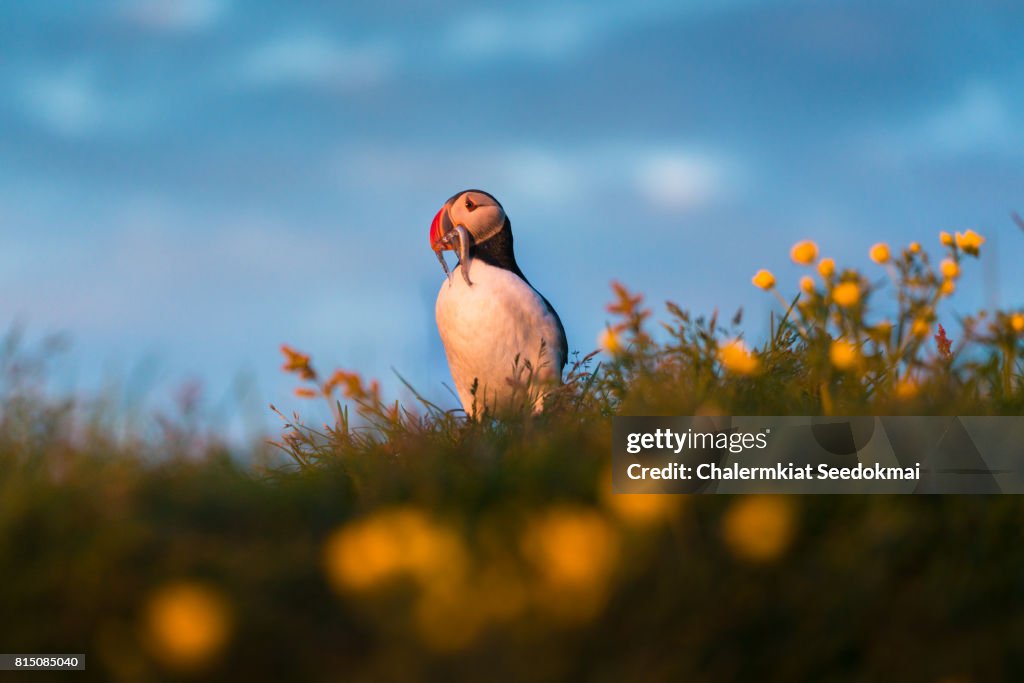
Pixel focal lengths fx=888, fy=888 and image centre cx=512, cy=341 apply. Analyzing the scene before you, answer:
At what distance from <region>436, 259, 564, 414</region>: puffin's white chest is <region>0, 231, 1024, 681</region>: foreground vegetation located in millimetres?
2360

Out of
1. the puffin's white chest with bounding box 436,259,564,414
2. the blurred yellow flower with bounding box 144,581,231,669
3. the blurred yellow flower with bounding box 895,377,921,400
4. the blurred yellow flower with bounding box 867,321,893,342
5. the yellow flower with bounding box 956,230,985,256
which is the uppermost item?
the puffin's white chest with bounding box 436,259,564,414

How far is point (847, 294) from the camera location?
Result: 2.92 meters

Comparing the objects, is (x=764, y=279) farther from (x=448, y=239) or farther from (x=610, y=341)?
(x=448, y=239)

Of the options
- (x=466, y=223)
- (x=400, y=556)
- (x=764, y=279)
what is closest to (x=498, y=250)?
(x=466, y=223)

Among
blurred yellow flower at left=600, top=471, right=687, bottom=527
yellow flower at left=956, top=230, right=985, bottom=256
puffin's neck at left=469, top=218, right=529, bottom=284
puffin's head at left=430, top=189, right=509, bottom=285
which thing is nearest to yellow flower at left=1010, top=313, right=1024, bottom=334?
yellow flower at left=956, top=230, right=985, bottom=256

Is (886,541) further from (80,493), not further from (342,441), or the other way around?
(342,441)

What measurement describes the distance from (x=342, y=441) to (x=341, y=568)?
246 centimetres

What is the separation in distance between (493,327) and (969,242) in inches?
110

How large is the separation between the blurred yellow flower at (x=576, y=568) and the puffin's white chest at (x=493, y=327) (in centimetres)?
343

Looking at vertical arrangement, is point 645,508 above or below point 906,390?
below

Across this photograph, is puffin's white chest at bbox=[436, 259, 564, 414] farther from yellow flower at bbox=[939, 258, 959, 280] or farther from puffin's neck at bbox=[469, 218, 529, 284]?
yellow flower at bbox=[939, 258, 959, 280]

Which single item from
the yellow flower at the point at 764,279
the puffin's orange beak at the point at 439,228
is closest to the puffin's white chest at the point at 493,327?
the puffin's orange beak at the point at 439,228

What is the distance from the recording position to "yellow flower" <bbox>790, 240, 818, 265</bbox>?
3217 mm

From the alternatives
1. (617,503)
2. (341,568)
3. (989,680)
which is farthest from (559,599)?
(989,680)
